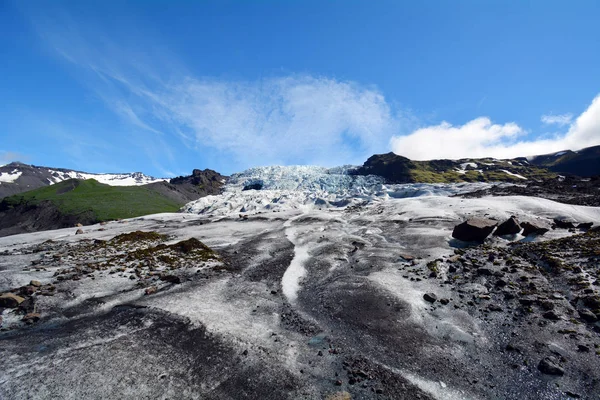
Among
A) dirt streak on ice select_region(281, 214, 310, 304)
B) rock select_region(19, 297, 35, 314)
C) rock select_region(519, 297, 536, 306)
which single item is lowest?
rock select_region(519, 297, 536, 306)

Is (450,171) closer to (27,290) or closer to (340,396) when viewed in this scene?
(340,396)

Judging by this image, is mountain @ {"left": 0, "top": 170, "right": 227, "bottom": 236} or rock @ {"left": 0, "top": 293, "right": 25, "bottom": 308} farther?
mountain @ {"left": 0, "top": 170, "right": 227, "bottom": 236}

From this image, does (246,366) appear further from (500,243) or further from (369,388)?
(500,243)

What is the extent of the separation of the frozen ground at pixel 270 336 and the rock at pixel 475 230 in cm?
178

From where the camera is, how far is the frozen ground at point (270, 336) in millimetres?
9734

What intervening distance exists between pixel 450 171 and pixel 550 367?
177 meters

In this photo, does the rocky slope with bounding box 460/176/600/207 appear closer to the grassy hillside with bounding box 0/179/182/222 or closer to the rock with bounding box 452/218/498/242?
the rock with bounding box 452/218/498/242

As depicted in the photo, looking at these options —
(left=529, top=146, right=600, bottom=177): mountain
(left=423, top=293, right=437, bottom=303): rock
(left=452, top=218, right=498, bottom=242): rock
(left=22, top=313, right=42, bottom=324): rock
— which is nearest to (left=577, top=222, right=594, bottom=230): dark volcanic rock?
(left=452, top=218, right=498, bottom=242): rock

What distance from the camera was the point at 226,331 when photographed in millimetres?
12969

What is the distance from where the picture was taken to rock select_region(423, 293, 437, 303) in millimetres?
15631

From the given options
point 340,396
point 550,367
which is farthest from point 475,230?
point 340,396

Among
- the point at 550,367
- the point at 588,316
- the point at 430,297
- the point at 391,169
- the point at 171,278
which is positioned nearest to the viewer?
the point at 550,367

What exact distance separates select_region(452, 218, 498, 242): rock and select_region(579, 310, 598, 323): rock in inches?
495

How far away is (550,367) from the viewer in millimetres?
10219
